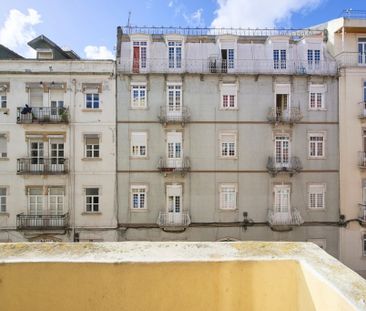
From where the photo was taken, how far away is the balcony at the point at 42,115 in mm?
15773

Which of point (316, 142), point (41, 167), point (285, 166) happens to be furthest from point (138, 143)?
point (316, 142)

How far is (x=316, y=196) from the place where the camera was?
16.8 m

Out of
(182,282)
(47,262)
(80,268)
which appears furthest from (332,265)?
(47,262)

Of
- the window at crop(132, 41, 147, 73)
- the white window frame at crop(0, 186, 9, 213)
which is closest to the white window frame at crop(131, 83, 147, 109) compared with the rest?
the window at crop(132, 41, 147, 73)

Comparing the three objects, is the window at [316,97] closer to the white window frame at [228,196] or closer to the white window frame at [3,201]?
the white window frame at [228,196]

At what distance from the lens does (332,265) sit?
6.98ft

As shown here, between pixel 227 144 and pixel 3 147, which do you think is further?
pixel 227 144

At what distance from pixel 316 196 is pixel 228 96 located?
8929 mm

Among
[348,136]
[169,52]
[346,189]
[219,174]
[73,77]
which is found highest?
[169,52]

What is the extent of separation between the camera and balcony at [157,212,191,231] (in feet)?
51.9

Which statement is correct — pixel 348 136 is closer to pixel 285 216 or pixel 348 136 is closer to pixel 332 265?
pixel 285 216

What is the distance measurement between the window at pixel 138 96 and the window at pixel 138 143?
1.84 metres

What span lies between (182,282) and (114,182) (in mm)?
14873

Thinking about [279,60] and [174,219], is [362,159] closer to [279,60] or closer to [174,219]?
[279,60]
